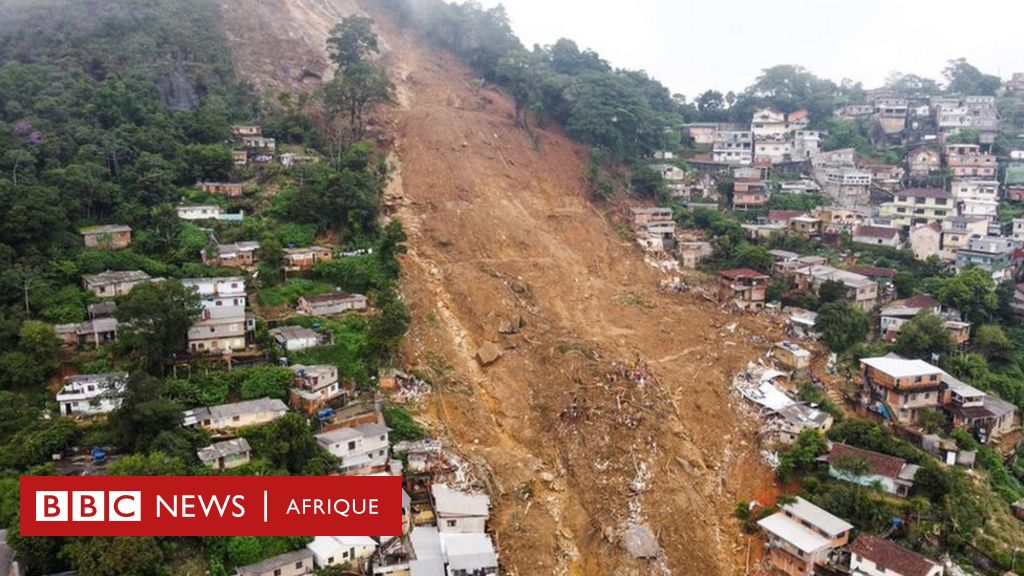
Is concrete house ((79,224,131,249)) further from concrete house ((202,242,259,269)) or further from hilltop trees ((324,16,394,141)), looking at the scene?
hilltop trees ((324,16,394,141))

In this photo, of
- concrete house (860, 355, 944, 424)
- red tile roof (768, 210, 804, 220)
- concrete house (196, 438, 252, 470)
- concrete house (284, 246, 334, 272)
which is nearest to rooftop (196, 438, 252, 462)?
concrete house (196, 438, 252, 470)

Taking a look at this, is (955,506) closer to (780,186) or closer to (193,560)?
(193,560)

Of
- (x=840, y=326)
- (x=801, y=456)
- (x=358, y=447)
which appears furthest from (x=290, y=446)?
(x=840, y=326)

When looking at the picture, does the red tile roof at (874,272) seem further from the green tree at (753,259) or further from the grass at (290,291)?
the grass at (290,291)

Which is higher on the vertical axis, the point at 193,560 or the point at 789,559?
the point at 193,560

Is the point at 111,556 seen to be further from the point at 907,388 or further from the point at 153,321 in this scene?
the point at 907,388

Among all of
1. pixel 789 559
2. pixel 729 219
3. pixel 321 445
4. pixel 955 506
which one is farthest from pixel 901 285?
pixel 321 445
